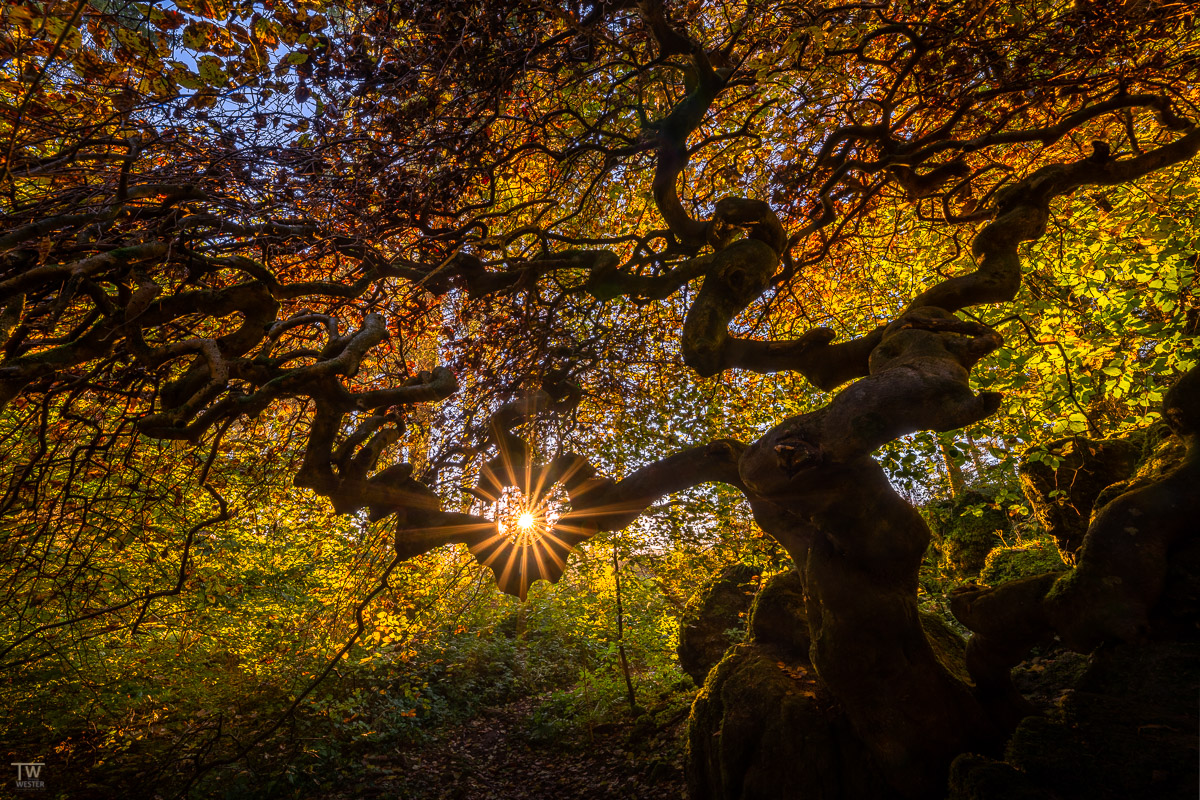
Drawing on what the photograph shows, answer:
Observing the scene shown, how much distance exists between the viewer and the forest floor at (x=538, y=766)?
709 centimetres

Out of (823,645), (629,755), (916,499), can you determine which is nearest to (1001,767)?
(823,645)

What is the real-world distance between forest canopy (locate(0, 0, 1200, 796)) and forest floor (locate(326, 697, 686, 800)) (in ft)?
11.0

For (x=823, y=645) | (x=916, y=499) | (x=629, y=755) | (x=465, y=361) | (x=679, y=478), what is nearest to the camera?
(x=823, y=645)

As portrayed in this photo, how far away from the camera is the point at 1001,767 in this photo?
304 cm

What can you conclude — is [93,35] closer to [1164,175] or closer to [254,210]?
[254,210]

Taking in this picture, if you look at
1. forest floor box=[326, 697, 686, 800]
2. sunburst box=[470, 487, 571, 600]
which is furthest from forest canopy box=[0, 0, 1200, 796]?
forest floor box=[326, 697, 686, 800]

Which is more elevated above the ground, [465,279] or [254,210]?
Answer: [465,279]

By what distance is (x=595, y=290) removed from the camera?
4914 mm

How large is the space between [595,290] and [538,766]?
28.5 ft

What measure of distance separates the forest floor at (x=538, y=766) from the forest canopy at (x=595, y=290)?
3.34 metres

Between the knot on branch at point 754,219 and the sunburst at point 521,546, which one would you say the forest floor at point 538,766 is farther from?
the knot on branch at point 754,219

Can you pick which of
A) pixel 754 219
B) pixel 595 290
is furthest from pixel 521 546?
pixel 754 219

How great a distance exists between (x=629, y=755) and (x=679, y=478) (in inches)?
238

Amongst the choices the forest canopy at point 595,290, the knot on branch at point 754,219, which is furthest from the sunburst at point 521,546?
the knot on branch at point 754,219
